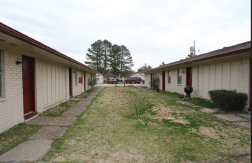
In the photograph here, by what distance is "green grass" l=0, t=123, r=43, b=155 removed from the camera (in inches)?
118

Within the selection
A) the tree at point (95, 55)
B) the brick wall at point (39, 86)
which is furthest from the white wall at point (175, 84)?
the tree at point (95, 55)

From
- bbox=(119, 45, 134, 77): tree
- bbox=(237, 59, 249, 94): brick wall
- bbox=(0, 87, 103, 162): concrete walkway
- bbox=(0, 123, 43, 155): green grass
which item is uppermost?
bbox=(119, 45, 134, 77): tree

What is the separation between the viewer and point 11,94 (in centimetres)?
412

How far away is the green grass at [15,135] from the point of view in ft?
9.81

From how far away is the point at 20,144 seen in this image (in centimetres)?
308

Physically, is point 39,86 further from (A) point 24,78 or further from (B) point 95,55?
(B) point 95,55

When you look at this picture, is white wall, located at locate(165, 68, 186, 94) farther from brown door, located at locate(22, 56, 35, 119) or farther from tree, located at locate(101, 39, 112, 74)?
tree, located at locate(101, 39, 112, 74)

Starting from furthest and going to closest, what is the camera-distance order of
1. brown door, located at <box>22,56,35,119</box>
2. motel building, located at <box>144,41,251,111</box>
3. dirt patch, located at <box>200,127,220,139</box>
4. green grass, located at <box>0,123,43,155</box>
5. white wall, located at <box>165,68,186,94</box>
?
white wall, located at <box>165,68,186,94</box> < motel building, located at <box>144,41,251,111</box> < brown door, located at <box>22,56,35,119</box> < dirt patch, located at <box>200,127,220,139</box> < green grass, located at <box>0,123,43,155</box>

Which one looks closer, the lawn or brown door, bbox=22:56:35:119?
the lawn

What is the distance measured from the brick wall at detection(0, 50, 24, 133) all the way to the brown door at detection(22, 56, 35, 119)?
A: 448mm

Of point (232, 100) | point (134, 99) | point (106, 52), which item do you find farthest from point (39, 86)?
point (106, 52)

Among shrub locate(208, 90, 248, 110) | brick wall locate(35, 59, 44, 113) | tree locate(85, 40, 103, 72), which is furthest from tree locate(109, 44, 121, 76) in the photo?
shrub locate(208, 90, 248, 110)

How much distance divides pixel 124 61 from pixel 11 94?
4745cm

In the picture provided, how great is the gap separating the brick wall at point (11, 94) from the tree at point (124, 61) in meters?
46.2
